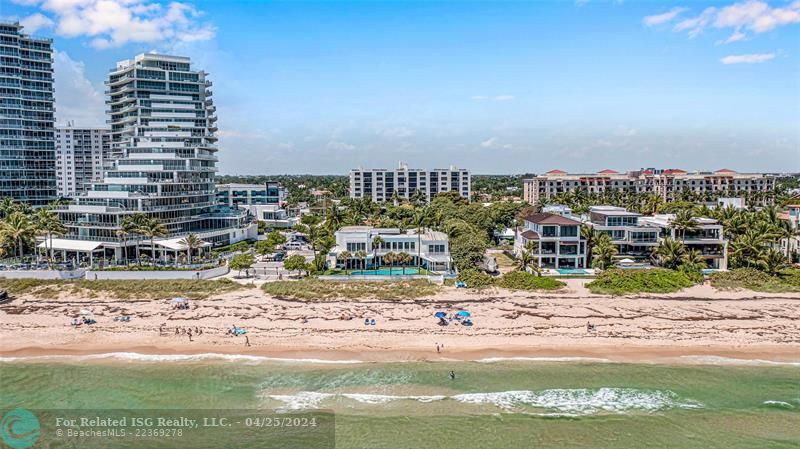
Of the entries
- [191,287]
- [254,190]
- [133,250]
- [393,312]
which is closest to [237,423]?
[393,312]

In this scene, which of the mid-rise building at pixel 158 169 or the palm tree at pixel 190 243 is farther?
the mid-rise building at pixel 158 169

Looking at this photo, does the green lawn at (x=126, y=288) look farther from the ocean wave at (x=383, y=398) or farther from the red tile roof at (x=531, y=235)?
the red tile roof at (x=531, y=235)

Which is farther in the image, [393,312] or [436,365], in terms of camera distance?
[393,312]

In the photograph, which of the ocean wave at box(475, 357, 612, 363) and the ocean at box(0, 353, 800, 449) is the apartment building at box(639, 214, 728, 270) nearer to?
the ocean at box(0, 353, 800, 449)

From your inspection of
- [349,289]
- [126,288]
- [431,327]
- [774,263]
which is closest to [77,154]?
[126,288]

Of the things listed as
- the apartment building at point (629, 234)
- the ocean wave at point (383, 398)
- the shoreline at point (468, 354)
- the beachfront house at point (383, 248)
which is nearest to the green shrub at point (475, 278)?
the beachfront house at point (383, 248)

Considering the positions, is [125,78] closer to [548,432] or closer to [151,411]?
[151,411]

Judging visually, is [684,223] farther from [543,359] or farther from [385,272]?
[543,359]
